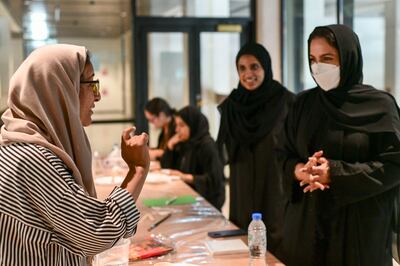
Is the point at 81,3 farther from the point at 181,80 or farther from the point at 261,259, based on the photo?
the point at 261,259

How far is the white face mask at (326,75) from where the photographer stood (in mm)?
2004

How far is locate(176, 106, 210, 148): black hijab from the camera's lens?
3547mm

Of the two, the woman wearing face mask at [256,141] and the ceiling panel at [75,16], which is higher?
the ceiling panel at [75,16]

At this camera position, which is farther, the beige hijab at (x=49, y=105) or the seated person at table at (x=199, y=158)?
the seated person at table at (x=199, y=158)

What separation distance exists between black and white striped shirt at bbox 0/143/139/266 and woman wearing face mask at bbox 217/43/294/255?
1.61 m

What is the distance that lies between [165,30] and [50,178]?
498 centimetres

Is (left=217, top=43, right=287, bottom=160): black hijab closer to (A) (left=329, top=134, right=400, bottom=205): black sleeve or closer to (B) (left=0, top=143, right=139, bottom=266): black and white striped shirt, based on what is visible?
(A) (left=329, top=134, right=400, bottom=205): black sleeve

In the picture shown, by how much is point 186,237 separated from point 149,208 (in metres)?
0.61

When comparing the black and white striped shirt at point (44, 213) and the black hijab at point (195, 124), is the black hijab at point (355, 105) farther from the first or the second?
the black hijab at point (195, 124)

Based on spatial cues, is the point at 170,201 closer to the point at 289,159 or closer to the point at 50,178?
the point at 289,159

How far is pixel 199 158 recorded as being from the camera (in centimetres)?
349

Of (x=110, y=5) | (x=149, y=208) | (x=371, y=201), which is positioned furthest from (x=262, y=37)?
(x=371, y=201)

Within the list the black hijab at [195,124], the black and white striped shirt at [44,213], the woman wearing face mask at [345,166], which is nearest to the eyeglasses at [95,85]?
the black and white striped shirt at [44,213]

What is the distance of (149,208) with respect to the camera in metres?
2.56
